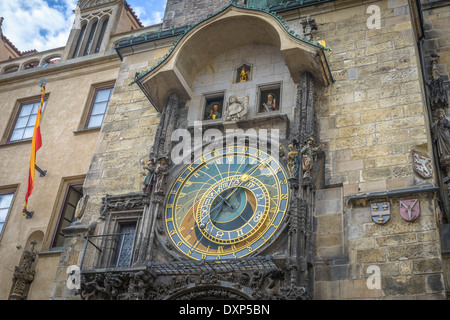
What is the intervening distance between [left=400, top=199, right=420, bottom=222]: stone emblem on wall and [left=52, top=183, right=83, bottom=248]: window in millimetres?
7106

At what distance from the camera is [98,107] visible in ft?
48.2

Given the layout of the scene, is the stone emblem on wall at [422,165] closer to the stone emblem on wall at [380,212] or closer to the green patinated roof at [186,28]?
the stone emblem on wall at [380,212]

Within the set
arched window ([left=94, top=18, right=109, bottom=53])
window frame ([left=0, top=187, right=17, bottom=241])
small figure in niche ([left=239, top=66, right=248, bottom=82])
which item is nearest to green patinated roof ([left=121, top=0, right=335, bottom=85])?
small figure in niche ([left=239, top=66, right=248, bottom=82])

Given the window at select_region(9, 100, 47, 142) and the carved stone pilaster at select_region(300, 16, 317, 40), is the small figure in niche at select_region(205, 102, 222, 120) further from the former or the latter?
the window at select_region(9, 100, 47, 142)

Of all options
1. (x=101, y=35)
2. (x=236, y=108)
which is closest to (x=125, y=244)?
(x=236, y=108)

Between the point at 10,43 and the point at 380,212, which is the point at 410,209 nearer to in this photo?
the point at 380,212

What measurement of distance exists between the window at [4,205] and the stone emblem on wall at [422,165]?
8.77m

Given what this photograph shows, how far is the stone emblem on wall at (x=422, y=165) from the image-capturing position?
9200 millimetres

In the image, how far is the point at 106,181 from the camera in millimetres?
11555

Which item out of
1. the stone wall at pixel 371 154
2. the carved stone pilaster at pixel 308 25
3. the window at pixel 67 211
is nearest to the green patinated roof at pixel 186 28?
the carved stone pilaster at pixel 308 25

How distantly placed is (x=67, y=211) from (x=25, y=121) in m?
3.54

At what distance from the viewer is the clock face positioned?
960 cm

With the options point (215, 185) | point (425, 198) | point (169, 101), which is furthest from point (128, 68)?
point (425, 198)

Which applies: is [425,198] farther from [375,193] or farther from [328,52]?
[328,52]
